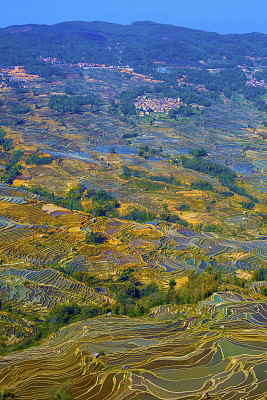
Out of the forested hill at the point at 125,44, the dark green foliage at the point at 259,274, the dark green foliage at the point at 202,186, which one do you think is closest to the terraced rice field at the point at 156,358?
the dark green foliage at the point at 259,274

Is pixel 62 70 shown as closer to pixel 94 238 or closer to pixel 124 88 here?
pixel 124 88

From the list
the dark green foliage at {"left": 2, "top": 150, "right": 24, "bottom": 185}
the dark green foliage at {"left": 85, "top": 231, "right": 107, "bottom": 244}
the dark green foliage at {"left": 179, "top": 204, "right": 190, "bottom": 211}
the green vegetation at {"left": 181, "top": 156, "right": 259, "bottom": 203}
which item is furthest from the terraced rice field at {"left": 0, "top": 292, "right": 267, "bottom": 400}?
the dark green foliage at {"left": 2, "top": 150, "right": 24, "bottom": 185}

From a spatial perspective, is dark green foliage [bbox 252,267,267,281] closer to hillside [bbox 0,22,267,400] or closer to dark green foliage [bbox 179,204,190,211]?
hillside [bbox 0,22,267,400]

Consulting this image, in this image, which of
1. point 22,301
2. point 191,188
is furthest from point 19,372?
point 191,188

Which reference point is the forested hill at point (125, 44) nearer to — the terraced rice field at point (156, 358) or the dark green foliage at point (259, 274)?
the dark green foliage at point (259, 274)

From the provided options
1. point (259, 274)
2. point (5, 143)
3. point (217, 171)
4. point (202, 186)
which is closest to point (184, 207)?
point (202, 186)
